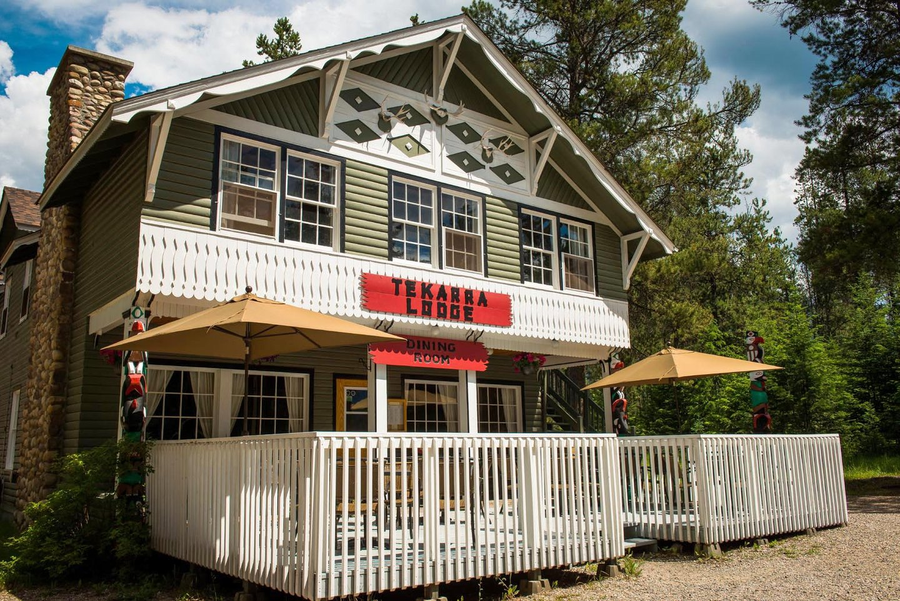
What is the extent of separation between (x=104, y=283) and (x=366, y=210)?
3972mm

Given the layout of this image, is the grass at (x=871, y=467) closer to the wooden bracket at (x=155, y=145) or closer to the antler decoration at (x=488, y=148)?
the antler decoration at (x=488, y=148)

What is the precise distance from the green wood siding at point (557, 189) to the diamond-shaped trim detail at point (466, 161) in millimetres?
1636

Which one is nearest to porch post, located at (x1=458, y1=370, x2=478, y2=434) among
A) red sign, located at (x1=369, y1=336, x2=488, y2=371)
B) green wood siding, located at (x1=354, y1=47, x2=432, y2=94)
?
red sign, located at (x1=369, y1=336, x2=488, y2=371)

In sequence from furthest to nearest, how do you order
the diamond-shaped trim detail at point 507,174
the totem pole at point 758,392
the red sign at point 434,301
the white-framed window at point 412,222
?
the totem pole at point 758,392 < the diamond-shaped trim detail at point 507,174 < the white-framed window at point 412,222 < the red sign at point 434,301

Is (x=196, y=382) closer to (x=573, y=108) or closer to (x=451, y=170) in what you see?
(x=451, y=170)

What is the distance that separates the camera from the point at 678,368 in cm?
1134

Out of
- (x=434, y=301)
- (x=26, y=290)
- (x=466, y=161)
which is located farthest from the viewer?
(x=26, y=290)

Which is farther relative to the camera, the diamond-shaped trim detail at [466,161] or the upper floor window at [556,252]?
the upper floor window at [556,252]

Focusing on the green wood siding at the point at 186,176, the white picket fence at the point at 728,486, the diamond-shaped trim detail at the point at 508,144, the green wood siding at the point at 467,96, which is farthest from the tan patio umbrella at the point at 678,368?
the green wood siding at the point at 186,176

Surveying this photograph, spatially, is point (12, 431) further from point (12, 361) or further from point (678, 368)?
point (678, 368)

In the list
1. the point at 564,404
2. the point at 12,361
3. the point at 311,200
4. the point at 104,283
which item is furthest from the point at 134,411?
the point at 564,404

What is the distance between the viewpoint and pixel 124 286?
9.55 metres

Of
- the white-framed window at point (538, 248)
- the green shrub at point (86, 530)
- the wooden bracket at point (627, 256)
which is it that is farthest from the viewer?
the wooden bracket at point (627, 256)

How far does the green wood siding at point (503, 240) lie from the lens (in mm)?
13242
